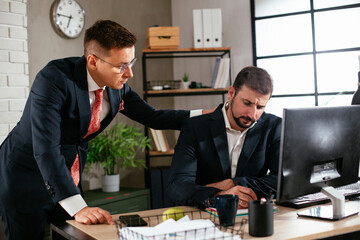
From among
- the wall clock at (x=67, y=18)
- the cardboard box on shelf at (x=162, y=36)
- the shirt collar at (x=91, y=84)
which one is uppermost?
the wall clock at (x=67, y=18)

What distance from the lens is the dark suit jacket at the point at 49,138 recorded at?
Result: 1.60 m

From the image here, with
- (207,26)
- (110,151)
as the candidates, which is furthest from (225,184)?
(207,26)

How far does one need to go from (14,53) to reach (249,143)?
86.9 inches

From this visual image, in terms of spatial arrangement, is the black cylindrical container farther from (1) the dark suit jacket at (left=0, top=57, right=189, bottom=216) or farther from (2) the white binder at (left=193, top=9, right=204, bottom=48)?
(2) the white binder at (left=193, top=9, right=204, bottom=48)

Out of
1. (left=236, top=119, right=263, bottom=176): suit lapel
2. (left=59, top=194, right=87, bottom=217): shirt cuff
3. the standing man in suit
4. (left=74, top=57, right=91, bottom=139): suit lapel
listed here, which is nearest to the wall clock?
the standing man in suit

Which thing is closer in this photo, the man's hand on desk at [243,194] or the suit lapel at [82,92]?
the man's hand on desk at [243,194]

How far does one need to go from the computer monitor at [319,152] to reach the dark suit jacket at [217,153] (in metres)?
0.39

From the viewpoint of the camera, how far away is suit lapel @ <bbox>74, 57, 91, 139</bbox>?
1781 millimetres

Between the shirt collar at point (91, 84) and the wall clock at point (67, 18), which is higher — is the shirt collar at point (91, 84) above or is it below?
below

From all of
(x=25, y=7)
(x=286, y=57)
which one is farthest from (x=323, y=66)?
(x=25, y=7)

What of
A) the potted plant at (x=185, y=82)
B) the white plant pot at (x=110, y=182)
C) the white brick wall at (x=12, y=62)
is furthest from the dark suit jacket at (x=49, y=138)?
the potted plant at (x=185, y=82)

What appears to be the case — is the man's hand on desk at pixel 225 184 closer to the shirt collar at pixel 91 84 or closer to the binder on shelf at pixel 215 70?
the shirt collar at pixel 91 84

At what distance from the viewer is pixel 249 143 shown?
1.99m

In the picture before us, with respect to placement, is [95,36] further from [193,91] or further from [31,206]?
[193,91]
